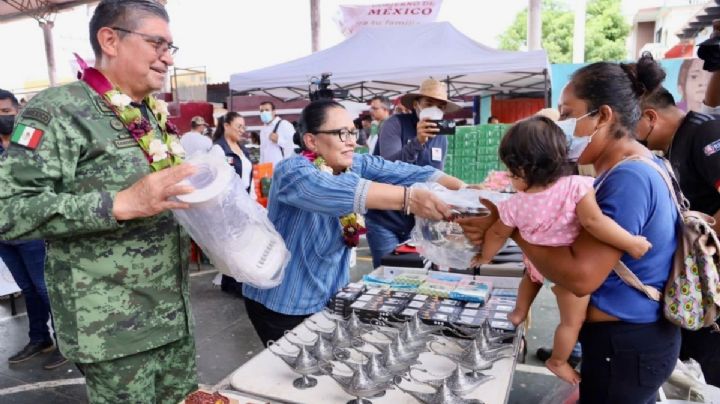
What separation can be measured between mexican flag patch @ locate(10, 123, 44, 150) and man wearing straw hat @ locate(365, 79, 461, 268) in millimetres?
2420

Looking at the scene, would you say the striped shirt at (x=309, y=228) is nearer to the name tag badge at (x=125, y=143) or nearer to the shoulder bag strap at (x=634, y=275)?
the name tag badge at (x=125, y=143)

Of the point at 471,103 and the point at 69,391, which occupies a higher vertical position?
the point at 471,103

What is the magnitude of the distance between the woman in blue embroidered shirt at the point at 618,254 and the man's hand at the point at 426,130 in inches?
84.4

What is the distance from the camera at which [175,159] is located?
1706 millimetres

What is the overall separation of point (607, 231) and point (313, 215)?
1.08 metres

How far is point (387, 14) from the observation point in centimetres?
1220

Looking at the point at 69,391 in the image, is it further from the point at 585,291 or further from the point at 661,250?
the point at 661,250

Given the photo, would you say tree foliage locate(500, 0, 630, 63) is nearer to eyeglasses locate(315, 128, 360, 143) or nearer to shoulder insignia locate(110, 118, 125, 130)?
eyeglasses locate(315, 128, 360, 143)

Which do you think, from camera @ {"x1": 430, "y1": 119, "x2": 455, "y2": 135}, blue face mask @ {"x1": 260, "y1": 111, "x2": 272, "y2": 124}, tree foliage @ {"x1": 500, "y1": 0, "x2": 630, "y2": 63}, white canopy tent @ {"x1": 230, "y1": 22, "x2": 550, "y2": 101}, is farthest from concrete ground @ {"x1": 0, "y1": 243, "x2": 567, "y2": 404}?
tree foliage @ {"x1": 500, "y1": 0, "x2": 630, "y2": 63}

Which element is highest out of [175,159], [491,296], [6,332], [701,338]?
[175,159]

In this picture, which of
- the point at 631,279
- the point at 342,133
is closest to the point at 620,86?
the point at 631,279

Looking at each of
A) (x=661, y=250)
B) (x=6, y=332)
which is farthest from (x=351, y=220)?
(x=6, y=332)

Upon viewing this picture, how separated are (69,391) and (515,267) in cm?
298

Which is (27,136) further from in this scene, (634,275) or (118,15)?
(634,275)
